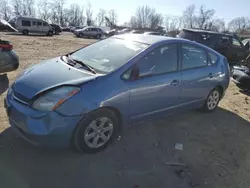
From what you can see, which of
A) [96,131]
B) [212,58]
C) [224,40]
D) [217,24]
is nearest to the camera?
[96,131]

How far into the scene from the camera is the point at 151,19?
279 feet

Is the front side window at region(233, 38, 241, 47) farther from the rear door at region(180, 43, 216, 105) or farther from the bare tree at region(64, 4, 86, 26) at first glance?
the bare tree at region(64, 4, 86, 26)

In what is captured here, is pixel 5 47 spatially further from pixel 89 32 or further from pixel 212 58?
pixel 89 32

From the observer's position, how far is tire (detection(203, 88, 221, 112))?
4855mm

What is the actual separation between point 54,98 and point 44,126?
338 mm

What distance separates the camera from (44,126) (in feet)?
8.81

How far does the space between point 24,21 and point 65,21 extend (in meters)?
57.7

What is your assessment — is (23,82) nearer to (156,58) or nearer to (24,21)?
(156,58)

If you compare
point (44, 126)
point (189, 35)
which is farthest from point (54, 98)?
point (189, 35)

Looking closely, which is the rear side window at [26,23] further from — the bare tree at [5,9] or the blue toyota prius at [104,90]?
the bare tree at [5,9]

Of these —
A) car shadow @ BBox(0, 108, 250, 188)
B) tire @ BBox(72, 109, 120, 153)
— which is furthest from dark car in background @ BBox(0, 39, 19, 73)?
tire @ BBox(72, 109, 120, 153)

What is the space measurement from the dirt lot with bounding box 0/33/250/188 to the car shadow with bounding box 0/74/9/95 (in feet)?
3.53

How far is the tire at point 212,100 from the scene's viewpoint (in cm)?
486

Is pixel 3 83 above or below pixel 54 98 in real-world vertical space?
below
